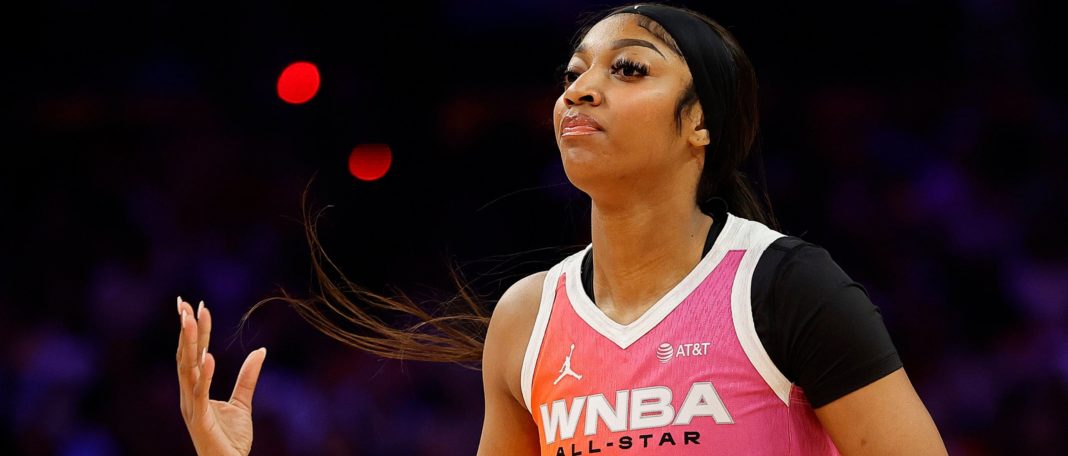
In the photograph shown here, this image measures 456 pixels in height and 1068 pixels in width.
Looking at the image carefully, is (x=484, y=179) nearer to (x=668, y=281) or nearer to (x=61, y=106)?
(x=61, y=106)

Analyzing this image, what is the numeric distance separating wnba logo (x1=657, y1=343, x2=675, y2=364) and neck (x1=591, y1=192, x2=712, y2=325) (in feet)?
0.39

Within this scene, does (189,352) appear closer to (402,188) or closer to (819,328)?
(819,328)

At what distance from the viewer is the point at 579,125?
213 cm

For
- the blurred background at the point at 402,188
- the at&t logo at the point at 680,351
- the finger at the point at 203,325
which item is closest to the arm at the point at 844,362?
the at&t logo at the point at 680,351

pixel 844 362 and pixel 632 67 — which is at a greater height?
pixel 632 67

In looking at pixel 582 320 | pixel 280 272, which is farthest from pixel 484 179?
pixel 582 320

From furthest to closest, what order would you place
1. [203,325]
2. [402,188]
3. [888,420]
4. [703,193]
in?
[402,188] → [703,193] → [203,325] → [888,420]

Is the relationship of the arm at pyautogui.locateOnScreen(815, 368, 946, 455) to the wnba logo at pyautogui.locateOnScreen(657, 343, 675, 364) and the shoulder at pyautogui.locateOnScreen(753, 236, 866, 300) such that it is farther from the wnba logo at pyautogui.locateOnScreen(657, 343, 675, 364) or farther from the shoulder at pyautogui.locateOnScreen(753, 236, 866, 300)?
the wnba logo at pyautogui.locateOnScreen(657, 343, 675, 364)

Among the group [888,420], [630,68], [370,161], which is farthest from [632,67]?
[370,161]

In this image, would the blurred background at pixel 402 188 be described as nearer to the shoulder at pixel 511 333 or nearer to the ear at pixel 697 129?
the shoulder at pixel 511 333

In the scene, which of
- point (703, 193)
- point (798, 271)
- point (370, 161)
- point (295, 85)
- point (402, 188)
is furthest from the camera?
point (295, 85)

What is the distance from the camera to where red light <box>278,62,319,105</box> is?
20.2 ft

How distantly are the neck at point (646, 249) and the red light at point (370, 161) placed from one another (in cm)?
366

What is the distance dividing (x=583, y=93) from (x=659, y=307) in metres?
0.40
